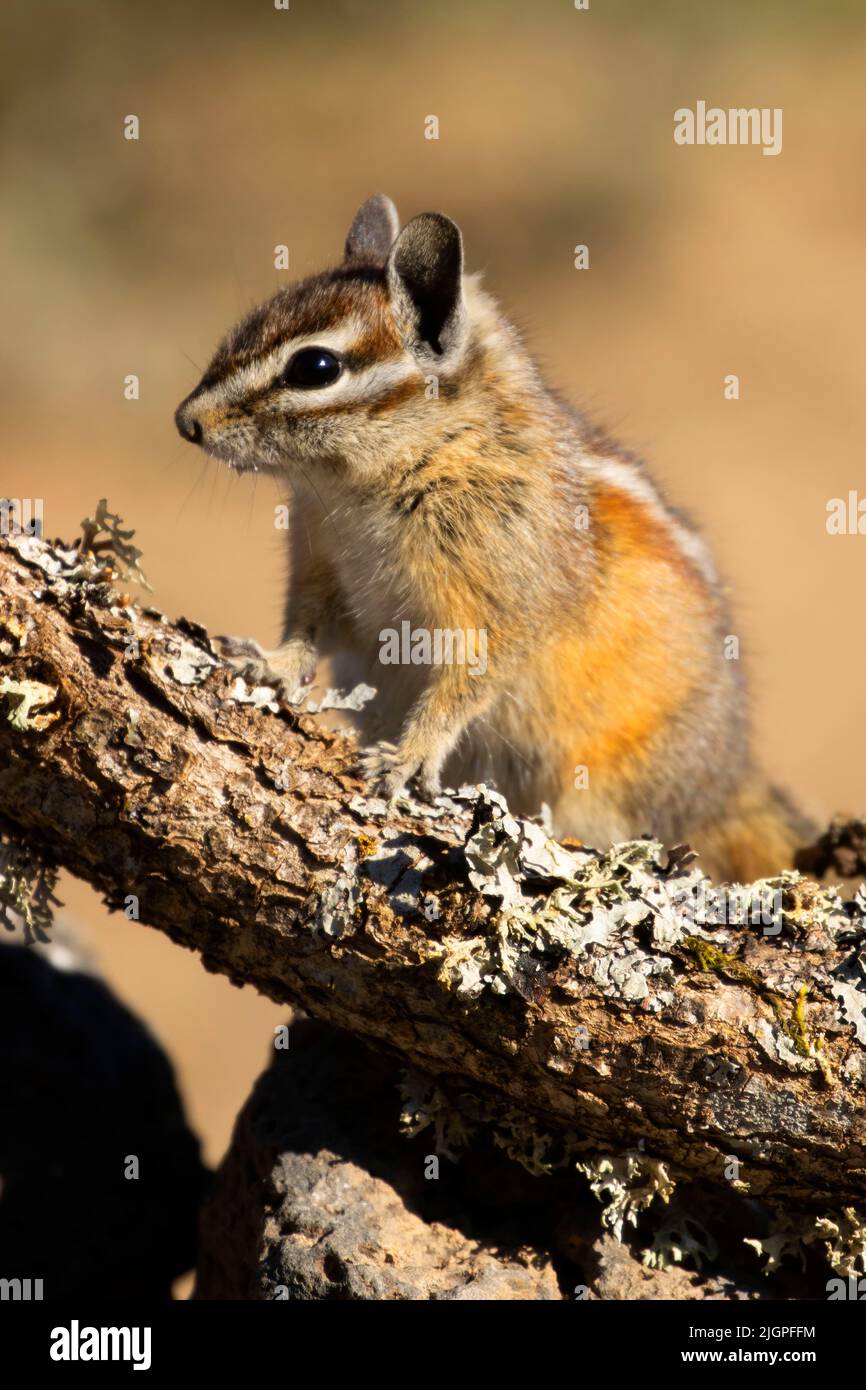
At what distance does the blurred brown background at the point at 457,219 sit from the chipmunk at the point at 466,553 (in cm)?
659

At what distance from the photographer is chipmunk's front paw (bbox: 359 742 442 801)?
436 cm

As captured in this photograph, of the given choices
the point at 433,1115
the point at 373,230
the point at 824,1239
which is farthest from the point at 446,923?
the point at 373,230


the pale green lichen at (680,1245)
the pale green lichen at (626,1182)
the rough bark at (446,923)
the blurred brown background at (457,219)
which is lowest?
the pale green lichen at (680,1245)

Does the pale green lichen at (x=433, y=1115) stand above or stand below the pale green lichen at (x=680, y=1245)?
above

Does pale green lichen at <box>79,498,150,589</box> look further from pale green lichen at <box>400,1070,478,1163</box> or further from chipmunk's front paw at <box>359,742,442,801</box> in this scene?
pale green lichen at <box>400,1070,478,1163</box>

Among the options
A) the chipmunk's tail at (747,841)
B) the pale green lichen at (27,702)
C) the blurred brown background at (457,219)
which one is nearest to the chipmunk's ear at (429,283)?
the pale green lichen at (27,702)

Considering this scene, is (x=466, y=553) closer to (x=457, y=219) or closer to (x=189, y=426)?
(x=189, y=426)

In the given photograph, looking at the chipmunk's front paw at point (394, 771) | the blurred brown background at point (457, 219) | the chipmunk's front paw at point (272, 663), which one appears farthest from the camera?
the blurred brown background at point (457, 219)

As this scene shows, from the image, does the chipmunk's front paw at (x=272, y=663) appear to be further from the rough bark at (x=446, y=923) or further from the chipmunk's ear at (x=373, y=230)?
the chipmunk's ear at (x=373, y=230)

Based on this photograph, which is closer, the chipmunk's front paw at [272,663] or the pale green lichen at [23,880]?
the pale green lichen at [23,880]

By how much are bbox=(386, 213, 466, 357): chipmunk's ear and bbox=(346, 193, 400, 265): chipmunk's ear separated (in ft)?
2.50

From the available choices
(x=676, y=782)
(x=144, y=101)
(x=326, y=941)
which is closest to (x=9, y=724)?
(x=326, y=941)

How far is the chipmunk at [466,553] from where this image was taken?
494cm

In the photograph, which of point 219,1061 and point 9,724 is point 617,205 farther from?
point 9,724
